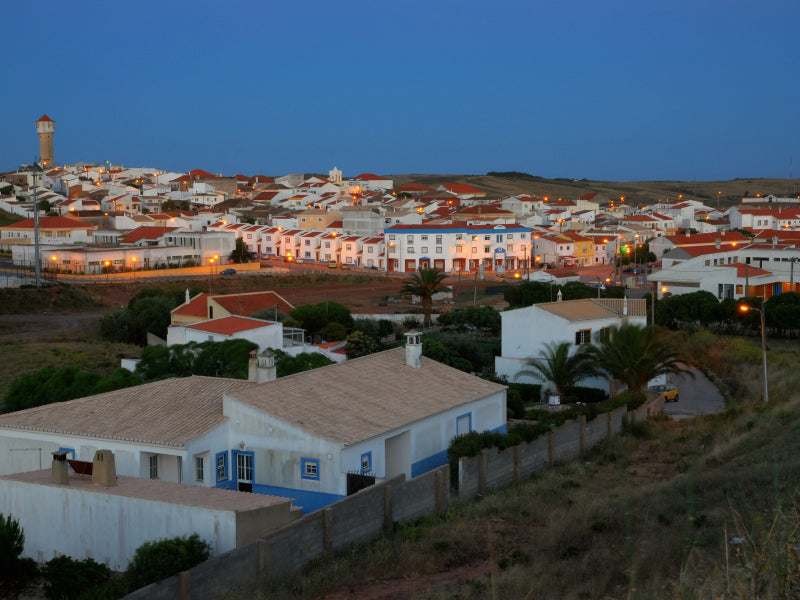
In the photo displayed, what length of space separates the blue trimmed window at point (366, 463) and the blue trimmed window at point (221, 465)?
260 cm

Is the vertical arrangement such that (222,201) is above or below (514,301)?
above

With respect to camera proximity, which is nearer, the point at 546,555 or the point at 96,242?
the point at 546,555

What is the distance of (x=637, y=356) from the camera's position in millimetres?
28453

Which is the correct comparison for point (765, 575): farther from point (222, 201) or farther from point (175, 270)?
point (222, 201)

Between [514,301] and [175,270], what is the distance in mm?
32038

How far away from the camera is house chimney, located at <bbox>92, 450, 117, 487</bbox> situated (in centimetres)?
1523

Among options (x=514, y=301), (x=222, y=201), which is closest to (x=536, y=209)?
(x=222, y=201)

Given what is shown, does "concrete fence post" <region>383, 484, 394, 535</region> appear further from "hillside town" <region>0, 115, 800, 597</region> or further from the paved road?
the paved road

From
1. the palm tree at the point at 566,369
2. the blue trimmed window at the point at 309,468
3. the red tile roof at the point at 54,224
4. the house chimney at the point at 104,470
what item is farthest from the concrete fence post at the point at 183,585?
the red tile roof at the point at 54,224

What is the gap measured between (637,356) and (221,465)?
14.4m

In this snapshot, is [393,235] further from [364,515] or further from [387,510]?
[364,515]

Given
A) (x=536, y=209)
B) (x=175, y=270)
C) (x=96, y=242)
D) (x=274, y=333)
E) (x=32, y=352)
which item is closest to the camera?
(x=274, y=333)

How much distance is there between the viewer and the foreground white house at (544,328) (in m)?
32.1

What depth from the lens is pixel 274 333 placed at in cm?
3572
